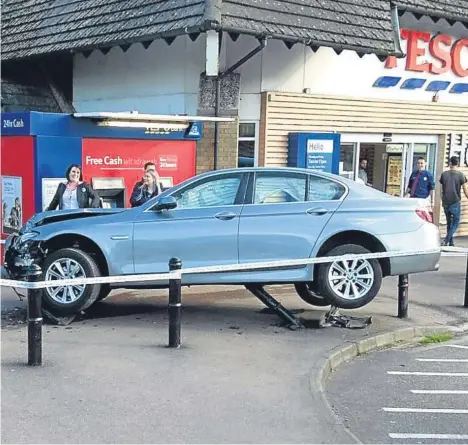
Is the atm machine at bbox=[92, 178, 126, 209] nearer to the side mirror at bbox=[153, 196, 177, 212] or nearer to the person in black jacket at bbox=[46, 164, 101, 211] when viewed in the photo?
the person in black jacket at bbox=[46, 164, 101, 211]

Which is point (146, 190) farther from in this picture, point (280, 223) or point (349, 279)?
point (349, 279)

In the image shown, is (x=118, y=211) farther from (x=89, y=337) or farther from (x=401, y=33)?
(x=401, y=33)

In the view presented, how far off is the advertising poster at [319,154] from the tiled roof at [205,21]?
5.89 feet

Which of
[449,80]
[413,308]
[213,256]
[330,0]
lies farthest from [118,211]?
[449,80]

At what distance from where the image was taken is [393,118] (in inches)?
568

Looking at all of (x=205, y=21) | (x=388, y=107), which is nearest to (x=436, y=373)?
(x=205, y=21)

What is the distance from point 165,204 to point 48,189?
3.39m

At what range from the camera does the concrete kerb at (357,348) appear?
5673 millimetres

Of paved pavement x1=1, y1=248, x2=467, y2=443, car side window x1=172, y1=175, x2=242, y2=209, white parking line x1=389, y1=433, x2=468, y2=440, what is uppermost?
car side window x1=172, y1=175, x2=242, y2=209

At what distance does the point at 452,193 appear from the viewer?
13633mm

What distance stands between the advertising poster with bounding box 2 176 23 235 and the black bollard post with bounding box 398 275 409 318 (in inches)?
228

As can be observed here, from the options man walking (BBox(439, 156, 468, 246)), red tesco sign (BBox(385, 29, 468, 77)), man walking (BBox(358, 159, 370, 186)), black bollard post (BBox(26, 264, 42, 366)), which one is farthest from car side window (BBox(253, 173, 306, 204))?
red tesco sign (BBox(385, 29, 468, 77))

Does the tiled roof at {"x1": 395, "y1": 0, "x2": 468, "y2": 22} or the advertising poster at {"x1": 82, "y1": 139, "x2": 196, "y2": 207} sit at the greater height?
the tiled roof at {"x1": 395, "y1": 0, "x2": 468, "y2": 22}

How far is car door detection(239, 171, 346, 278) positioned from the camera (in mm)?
7625
